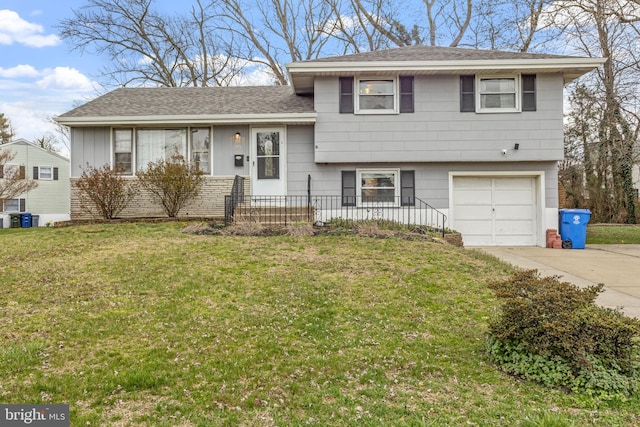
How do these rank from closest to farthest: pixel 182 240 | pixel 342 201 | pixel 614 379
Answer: pixel 614 379
pixel 182 240
pixel 342 201

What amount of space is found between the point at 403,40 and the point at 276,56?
700 centimetres

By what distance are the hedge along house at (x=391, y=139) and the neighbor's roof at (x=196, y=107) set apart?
0.06 metres

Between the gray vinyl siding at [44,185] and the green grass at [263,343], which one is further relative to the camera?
the gray vinyl siding at [44,185]

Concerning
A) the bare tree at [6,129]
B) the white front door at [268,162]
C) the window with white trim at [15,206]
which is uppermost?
the bare tree at [6,129]

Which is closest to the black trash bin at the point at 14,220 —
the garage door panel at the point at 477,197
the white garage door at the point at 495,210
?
the white garage door at the point at 495,210

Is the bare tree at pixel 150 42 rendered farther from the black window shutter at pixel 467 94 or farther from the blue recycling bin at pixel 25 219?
the black window shutter at pixel 467 94

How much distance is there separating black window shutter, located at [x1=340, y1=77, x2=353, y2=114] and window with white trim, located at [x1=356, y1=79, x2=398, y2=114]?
253 mm

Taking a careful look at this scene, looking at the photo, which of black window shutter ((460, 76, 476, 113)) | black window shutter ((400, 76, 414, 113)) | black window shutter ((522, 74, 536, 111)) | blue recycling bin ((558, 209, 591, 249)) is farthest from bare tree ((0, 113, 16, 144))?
blue recycling bin ((558, 209, 591, 249))

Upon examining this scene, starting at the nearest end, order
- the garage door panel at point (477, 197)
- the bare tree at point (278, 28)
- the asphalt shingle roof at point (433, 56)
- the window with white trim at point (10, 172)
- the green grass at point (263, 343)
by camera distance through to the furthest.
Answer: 1. the green grass at point (263, 343)
2. the asphalt shingle roof at point (433, 56)
3. the garage door panel at point (477, 197)
4. the window with white trim at point (10, 172)
5. the bare tree at point (278, 28)

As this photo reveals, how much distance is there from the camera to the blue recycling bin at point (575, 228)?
10492mm

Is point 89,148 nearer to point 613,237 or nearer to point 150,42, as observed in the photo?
point 150,42

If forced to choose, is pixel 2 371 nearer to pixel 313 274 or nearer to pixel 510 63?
pixel 313 274

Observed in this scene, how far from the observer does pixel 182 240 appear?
790 cm

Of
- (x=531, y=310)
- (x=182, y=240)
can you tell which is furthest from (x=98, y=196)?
(x=531, y=310)
